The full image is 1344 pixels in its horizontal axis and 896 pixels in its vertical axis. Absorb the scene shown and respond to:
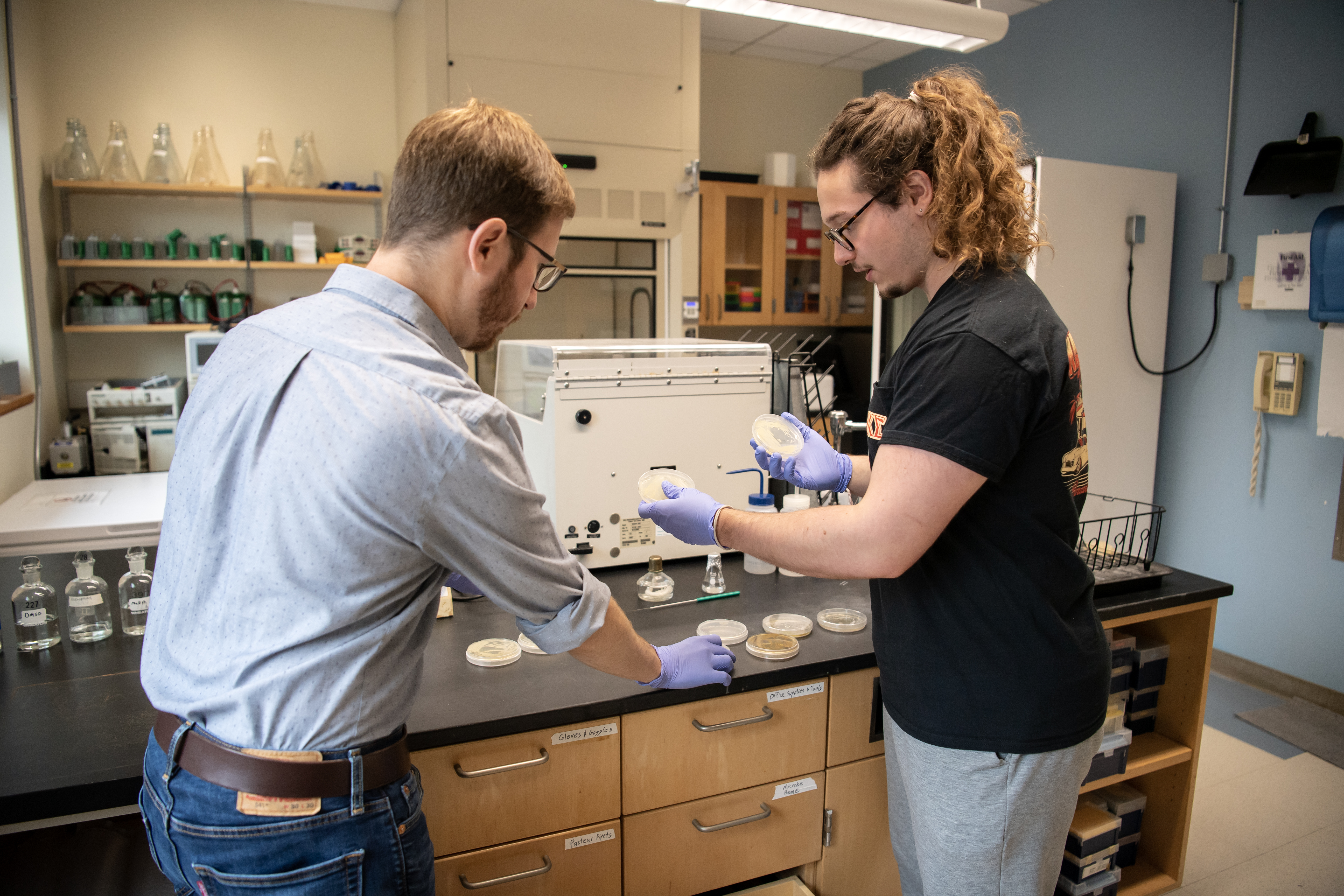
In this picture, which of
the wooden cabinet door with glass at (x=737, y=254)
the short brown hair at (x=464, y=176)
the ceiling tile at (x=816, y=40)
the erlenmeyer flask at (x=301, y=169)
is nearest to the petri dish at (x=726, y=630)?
the short brown hair at (x=464, y=176)

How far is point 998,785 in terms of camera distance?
1127 mm

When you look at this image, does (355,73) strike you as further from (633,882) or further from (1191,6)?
(633,882)

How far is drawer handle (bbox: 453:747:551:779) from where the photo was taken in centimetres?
120

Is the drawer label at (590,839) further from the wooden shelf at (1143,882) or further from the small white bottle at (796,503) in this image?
the wooden shelf at (1143,882)

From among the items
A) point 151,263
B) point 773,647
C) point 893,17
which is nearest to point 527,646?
point 773,647

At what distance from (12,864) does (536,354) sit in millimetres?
1312

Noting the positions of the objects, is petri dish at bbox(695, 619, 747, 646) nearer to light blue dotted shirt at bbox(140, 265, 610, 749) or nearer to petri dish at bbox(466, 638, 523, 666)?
petri dish at bbox(466, 638, 523, 666)

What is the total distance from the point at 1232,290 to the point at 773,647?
9.35 ft

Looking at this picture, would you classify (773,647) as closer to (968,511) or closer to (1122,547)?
(968,511)

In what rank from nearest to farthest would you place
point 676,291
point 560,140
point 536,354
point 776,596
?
point 776,596 < point 536,354 < point 560,140 < point 676,291

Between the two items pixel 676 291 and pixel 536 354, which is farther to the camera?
pixel 676 291

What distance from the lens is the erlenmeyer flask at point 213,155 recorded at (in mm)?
3639

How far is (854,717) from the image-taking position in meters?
1.49

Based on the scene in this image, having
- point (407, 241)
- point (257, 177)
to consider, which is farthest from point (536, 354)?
point (257, 177)
